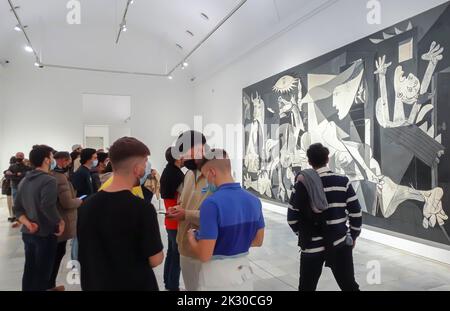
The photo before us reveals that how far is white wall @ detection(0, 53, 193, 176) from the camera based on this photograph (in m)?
11.6

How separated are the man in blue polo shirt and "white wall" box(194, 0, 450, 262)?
166 inches

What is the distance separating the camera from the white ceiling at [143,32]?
8414 mm

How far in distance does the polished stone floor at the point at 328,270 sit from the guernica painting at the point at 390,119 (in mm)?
421

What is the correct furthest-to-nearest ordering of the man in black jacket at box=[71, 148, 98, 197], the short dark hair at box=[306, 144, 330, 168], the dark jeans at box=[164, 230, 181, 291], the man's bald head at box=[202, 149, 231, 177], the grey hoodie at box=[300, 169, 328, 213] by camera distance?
the man in black jacket at box=[71, 148, 98, 197] → the dark jeans at box=[164, 230, 181, 291] → the short dark hair at box=[306, 144, 330, 168] → the grey hoodie at box=[300, 169, 328, 213] → the man's bald head at box=[202, 149, 231, 177]

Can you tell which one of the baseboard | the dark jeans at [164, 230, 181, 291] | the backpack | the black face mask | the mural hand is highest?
the mural hand

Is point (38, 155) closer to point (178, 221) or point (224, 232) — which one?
point (178, 221)

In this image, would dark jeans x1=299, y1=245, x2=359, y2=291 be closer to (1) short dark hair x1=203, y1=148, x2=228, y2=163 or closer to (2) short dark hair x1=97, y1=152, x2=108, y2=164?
(1) short dark hair x1=203, y1=148, x2=228, y2=163

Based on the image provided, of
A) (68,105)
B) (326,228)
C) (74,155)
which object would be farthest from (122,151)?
(68,105)

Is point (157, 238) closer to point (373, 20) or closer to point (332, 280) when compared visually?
point (332, 280)

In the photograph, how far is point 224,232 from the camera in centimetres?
163

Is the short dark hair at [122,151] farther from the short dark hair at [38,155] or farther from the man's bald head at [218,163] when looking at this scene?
the short dark hair at [38,155]

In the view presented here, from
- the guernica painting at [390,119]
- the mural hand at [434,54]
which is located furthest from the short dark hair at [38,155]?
the mural hand at [434,54]

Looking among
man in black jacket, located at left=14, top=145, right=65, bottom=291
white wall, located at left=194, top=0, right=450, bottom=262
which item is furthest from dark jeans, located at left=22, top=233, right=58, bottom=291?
white wall, located at left=194, top=0, right=450, bottom=262

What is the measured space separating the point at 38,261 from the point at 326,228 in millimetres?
2411
